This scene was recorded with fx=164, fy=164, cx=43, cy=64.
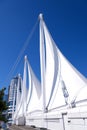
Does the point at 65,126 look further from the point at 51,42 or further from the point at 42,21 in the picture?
the point at 42,21

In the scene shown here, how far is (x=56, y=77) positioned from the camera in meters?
24.1

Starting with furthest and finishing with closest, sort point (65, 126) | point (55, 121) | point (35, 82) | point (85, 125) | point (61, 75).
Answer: point (35, 82)
point (61, 75)
point (55, 121)
point (65, 126)
point (85, 125)

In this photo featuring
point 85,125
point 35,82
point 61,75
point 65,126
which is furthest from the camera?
point 35,82

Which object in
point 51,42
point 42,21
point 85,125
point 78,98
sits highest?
point 42,21

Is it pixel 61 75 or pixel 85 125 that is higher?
pixel 61 75

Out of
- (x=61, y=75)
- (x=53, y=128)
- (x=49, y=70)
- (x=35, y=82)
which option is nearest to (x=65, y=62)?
(x=61, y=75)

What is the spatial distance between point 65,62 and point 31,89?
2090cm

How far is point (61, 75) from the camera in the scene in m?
23.0

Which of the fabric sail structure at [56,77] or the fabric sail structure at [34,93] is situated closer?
the fabric sail structure at [56,77]

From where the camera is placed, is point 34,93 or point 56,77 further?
point 34,93

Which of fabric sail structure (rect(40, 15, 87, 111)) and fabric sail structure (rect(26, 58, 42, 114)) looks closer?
fabric sail structure (rect(40, 15, 87, 111))

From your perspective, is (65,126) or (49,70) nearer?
(65,126)

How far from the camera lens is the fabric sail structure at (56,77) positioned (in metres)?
19.9

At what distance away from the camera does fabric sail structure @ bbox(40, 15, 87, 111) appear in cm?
1994
